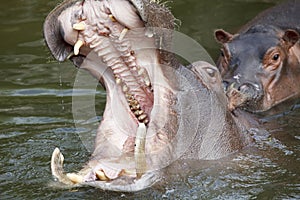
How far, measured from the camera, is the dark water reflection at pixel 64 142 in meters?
3.73

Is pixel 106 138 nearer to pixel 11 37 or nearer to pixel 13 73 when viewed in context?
pixel 13 73

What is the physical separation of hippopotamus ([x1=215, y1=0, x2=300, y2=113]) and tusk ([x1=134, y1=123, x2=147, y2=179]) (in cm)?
229

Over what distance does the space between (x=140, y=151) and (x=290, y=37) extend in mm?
3418

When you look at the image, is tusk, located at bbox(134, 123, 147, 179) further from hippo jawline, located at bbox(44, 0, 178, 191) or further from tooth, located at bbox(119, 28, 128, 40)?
tooth, located at bbox(119, 28, 128, 40)

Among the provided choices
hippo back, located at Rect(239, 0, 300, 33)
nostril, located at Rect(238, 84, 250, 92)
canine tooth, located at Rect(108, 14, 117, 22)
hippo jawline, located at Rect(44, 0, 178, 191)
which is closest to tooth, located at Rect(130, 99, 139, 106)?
hippo jawline, located at Rect(44, 0, 178, 191)

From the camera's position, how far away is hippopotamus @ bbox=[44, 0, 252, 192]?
339 cm

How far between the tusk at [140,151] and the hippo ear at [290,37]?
3268 mm

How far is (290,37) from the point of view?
6348 mm

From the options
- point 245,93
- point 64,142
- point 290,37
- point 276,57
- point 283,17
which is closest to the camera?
point 64,142

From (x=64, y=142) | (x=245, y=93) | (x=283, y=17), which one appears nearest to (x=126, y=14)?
(x=64, y=142)

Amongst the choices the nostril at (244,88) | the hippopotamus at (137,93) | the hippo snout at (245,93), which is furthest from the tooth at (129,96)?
the nostril at (244,88)

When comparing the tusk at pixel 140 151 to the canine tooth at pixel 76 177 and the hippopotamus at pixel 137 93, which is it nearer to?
the hippopotamus at pixel 137 93

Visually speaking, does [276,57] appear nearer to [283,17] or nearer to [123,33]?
[283,17]

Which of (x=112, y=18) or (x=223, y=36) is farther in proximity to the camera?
(x=223, y=36)
